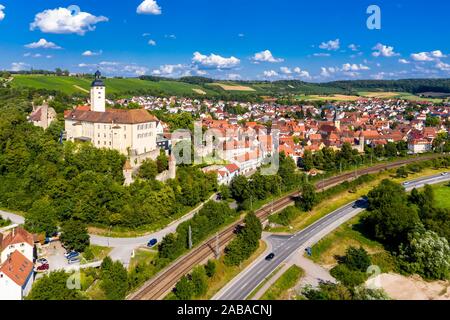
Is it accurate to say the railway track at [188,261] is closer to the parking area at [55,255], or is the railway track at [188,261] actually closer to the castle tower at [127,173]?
the parking area at [55,255]

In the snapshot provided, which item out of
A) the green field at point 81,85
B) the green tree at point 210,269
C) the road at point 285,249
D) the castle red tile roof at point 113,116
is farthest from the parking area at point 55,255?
the green field at point 81,85

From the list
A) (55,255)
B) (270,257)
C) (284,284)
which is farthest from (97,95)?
(284,284)

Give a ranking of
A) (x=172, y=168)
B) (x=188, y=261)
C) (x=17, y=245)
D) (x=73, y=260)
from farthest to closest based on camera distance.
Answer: (x=172, y=168) < (x=73, y=260) < (x=188, y=261) < (x=17, y=245)

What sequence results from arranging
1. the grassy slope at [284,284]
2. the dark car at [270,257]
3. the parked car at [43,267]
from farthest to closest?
the dark car at [270,257] < the parked car at [43,267] < the grassy slope at [284,284]

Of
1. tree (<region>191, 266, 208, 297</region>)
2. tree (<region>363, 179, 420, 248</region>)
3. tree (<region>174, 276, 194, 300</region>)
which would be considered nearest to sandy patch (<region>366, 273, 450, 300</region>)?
tree (<region>363, 179, 420, 248</region>)

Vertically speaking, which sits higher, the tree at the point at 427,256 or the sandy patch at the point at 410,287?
the tree at the point at 427,256

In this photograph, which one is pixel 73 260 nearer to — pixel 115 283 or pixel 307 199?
pixel 115 283
